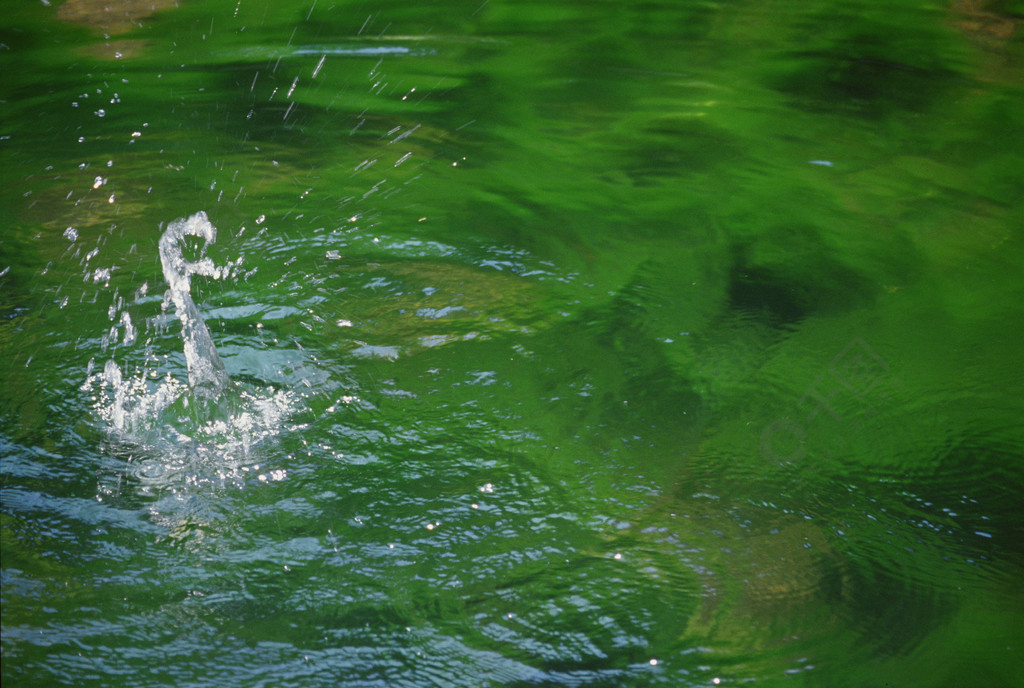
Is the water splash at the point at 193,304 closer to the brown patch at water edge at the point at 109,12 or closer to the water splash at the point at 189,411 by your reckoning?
the water splash at the point at 189,411

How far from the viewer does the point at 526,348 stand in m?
2.31

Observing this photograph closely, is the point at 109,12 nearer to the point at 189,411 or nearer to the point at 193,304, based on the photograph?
the point at 193,304

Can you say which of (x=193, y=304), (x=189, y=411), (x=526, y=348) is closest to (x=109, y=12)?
(x=193, y=304)

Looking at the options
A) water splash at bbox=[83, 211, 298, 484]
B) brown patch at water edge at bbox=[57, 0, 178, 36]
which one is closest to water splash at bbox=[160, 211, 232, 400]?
water splash at bbox=[83, 211, 298, 484]

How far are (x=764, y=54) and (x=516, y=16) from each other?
1.22m

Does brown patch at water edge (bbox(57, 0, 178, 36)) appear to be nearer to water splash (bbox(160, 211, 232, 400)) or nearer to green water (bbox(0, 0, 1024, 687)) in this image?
green water (bbox(0, 0, 1024, 687))

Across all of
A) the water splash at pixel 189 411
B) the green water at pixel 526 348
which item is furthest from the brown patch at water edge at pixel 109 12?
the water splash at pixel 189 411

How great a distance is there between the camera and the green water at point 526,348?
1.62 meters

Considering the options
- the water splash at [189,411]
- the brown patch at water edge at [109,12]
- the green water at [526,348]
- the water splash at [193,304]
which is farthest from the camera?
the brown patch at water edge at [109,12]

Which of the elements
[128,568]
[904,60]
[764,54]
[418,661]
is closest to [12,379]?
[128,568]

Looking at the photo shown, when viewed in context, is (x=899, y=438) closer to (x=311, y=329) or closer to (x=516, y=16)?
(x=311, y=329)

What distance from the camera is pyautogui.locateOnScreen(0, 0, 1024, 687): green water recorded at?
1.62 metres

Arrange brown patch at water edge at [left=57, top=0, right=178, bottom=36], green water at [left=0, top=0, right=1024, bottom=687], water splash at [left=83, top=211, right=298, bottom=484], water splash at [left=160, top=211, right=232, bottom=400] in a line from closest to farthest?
1. green water at [left=0, top=0, right=1024, bottom=687]
2. water splash at [left=83, top=211, right=298, bottom=484]
3. water splash at [left=160, top=211, right=232, bottom=400]
4. brown patch at water edge at [left=57, top=0, right=178, bottom=36]

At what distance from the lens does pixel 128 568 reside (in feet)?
5.37
